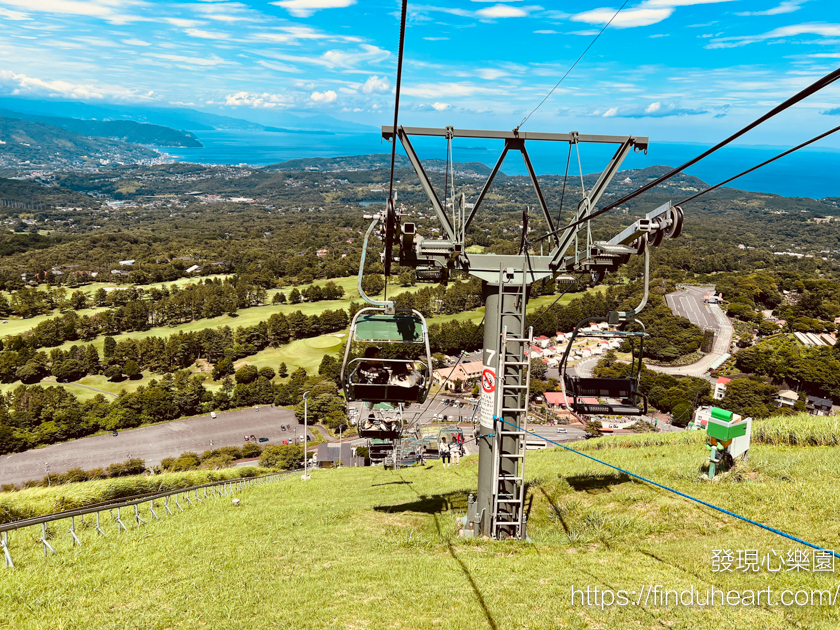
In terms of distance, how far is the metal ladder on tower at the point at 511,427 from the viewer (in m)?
7.66

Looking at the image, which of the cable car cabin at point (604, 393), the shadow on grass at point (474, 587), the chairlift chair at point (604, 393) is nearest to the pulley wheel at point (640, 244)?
the chairlift chair at point (604, 393)

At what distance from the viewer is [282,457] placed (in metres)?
35.8

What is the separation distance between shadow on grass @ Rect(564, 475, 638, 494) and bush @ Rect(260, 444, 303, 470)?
29.7 m

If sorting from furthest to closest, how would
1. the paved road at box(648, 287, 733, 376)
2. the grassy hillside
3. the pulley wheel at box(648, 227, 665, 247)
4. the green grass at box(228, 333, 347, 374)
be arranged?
the paved road at box(648, 287, 733, 376) < the green grass at box(228, 333, 347, 374) < the pulley wheel at box(648, 227, 665, 247) < the grassy hillside

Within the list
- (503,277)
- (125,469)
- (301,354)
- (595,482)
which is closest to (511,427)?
(503,277)

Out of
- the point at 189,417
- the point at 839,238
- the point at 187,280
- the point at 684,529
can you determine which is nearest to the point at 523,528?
the point at 684,529

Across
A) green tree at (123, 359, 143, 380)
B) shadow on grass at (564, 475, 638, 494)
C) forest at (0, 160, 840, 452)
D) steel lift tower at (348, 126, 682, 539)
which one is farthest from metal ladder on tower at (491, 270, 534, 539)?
green tree at (123, 359, 143, 380)

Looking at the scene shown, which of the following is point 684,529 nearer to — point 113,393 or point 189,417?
point 189,417

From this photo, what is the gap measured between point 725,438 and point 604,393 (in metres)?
2.69

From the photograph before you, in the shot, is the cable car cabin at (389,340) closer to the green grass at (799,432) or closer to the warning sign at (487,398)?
the warning sign at (487,398)

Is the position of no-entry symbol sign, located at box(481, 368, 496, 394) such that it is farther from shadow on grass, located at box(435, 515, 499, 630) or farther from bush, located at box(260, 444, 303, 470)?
bush, located at box(260, 444, 303, 470)

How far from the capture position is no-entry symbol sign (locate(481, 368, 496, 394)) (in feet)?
25.2

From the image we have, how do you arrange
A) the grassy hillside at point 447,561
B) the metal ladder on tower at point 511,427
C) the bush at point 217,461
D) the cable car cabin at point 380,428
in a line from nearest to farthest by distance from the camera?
the grassy hillside at point 447,561 → the metal ladder on tower at point 511,427 → the cable car cabin at point 380,428 → the bush at point 217,461

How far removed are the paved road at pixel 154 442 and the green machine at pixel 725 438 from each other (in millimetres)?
40269
